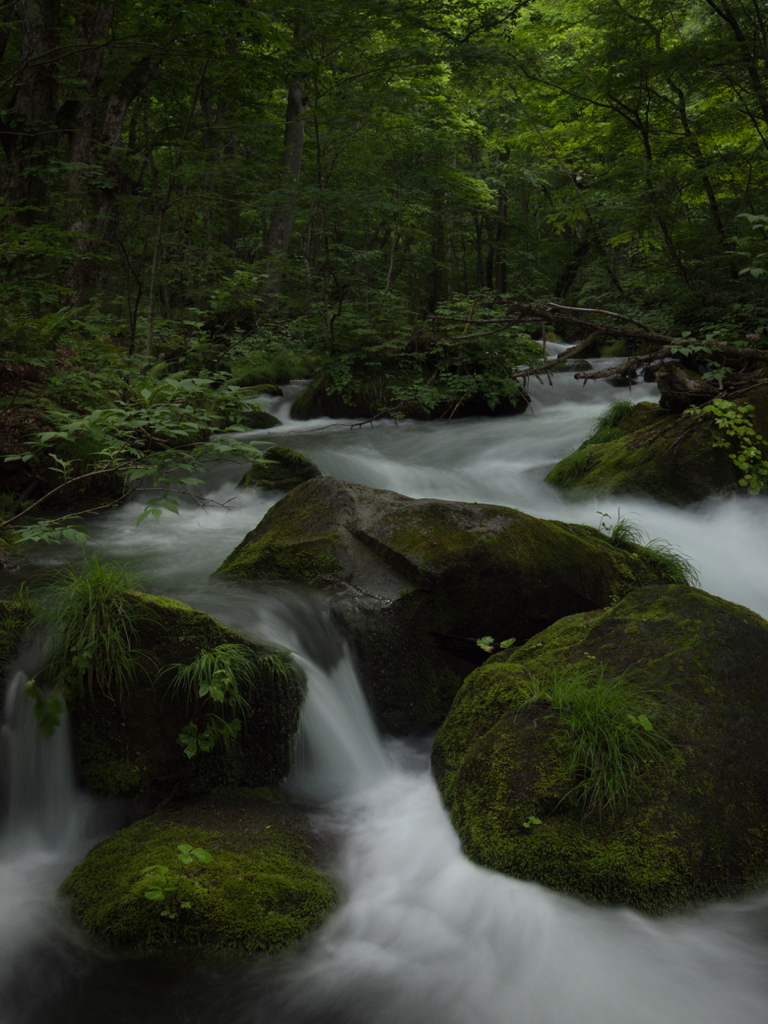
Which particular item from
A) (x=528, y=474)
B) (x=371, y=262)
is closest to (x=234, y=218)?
(x=371, y=262)

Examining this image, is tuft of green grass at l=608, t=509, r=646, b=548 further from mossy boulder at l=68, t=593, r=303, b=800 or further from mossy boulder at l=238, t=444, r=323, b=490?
mossy boulder at l=68, t=593, r=303, b=800

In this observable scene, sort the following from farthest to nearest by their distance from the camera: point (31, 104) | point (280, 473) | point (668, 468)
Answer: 1. point (31, 104)
2. point (280, 473)
3. point (668, 468)

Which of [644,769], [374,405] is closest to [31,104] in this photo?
[374,405]

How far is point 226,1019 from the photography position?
220 centimetres

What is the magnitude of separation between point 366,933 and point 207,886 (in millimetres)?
688

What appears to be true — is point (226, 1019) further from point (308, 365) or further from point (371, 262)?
point (308, 365)

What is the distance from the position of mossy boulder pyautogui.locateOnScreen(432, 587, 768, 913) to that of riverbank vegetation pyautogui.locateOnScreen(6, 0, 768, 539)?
2754 mm

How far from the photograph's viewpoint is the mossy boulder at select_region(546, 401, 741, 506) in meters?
7.37

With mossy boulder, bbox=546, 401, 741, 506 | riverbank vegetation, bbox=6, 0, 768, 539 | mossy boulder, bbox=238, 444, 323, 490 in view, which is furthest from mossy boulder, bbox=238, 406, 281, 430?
mossy boulder, bbox=546, 401, 741, 506

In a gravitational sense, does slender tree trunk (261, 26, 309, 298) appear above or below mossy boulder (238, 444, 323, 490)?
above

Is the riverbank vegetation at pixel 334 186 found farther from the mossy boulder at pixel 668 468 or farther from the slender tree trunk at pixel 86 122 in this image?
the mossy boulder at pixel 668 468

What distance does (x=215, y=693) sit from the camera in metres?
3.12

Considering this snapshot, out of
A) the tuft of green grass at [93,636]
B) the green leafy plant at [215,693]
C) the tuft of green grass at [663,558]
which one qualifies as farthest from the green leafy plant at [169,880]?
the tuft of green grass at [663,558]

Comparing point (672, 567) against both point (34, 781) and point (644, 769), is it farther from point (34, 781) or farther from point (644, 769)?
point (34, 781)
